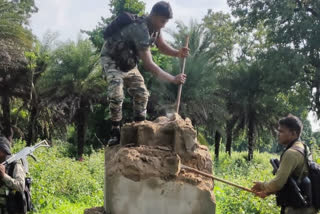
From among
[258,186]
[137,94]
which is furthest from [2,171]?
[258,186]

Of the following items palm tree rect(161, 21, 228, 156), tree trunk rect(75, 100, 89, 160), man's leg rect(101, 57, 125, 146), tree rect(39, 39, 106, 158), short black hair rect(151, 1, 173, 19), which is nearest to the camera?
short black hair rect(151, 1, 173, 19)

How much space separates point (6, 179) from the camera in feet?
15.2

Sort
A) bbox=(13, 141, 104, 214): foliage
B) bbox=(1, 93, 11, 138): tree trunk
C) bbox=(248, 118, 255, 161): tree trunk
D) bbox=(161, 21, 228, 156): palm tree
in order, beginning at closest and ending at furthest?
bbox=(13, 141, 104, 214): foliage < bbox=(1, 93, 11, 138): tree trunk < bbox=(161, 21, 228, 156): palm tree < bbox=(248, 118, 255, 161): tree trunk

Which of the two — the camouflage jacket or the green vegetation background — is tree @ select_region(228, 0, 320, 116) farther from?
the camouflage jacket

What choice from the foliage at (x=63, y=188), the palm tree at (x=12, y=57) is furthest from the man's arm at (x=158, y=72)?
the palm tree at (x=12, y=57)

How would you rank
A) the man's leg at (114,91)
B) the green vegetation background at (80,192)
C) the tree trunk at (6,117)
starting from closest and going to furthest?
the man's leg at (114,91) → the green vegetation background at (80,192) → the tree trunk at (6,117)

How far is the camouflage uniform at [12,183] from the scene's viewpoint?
15.3 feet

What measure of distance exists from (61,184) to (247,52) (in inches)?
845

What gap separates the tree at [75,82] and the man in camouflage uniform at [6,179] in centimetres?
1398

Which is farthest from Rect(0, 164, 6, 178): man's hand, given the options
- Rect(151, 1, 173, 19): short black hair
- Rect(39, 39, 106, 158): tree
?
Rect(39, 39, 106, 158): tree

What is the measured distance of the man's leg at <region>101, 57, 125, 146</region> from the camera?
194 inches

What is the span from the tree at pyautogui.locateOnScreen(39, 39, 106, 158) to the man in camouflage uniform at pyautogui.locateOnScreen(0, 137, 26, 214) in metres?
14.0

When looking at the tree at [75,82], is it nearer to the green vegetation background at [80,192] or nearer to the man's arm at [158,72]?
the green vegetation background at [80,192]

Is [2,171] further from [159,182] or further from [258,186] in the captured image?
[258,186]
